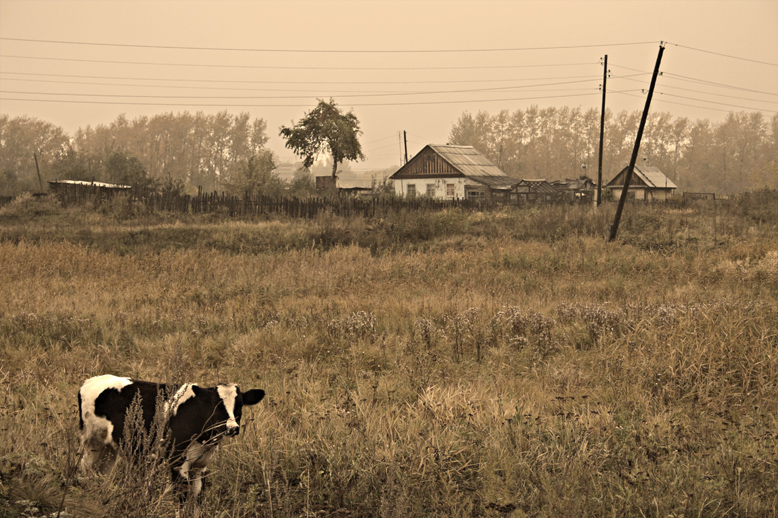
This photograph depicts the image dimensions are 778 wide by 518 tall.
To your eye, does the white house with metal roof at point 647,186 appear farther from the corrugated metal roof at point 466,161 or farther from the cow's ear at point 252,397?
the cow's ear at point 252,397

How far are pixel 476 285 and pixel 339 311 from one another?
14.3 ft

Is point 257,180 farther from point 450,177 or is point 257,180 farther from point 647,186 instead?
point 647,186

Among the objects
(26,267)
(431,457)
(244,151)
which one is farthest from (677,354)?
(244,151)

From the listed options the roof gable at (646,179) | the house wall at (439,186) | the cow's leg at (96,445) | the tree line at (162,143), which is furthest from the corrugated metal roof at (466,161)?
the cow's leg at (96,445)

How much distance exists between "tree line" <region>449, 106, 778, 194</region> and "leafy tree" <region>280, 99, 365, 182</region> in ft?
162

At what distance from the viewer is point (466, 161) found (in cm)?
5150

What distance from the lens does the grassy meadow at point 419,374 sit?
3.65 meters

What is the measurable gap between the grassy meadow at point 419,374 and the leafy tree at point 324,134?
3293 cm

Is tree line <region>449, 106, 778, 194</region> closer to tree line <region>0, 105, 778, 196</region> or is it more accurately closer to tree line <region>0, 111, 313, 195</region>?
tree line <region>0, 105, 778, 196</region>

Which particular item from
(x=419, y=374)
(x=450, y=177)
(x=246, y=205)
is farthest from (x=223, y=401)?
(x=450, y=177)

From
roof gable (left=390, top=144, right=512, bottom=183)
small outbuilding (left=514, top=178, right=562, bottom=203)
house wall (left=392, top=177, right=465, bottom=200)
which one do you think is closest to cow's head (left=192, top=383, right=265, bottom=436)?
small outbuilding (left=514, top=178, right=562, bottom=203)

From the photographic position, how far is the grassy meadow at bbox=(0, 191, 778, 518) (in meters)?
3.65

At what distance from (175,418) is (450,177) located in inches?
1862

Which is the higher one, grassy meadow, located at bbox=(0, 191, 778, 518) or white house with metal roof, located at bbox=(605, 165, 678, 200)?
white house with metal roof, located at bbox=(605, 165, 678, 200)
